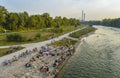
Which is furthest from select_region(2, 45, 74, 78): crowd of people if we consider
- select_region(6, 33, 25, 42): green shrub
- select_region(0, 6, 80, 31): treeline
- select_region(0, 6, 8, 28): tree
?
select_region(0, 6, 80, 31): treeline

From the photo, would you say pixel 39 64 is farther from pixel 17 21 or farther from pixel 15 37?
pixel 17 21

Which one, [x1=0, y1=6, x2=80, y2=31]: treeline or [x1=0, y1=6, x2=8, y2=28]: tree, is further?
[x1=0, y1=6, x2=80, y2=31]: treeline

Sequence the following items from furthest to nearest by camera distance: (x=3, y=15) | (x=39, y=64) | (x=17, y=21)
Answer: (x=17, y=21)
(x=3, y=15)
(x=39, y=64)

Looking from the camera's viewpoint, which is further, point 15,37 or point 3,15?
point 3,15

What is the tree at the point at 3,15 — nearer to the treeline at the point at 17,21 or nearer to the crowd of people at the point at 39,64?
the treeline at the point at 17,21

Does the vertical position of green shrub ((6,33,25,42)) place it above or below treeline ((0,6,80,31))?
below

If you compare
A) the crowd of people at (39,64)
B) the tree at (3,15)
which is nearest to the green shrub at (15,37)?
the crowd of people at (39,64)

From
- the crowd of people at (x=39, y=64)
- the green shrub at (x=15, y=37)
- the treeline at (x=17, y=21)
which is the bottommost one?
the crowd of people at (x=39, y=64)

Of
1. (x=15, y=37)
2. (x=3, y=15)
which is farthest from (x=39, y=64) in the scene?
(x=3, y=15)

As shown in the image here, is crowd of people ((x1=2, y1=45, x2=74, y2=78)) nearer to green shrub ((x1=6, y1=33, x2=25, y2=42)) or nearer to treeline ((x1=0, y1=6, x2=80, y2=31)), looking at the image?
green shrub ((x1=6, y1=33, x2=25, y2=42))

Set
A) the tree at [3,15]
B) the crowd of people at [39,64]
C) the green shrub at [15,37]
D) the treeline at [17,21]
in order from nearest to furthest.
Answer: the crowd of people at [39,64], the green shrub at [15,37], the tree at [3,15], the treeline at [17,21]

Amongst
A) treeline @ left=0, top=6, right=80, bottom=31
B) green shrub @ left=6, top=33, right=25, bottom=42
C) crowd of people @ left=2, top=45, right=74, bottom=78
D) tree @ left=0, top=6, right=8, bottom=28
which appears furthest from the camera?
treeline @ left=0, top=6, right=80, bottom=31
